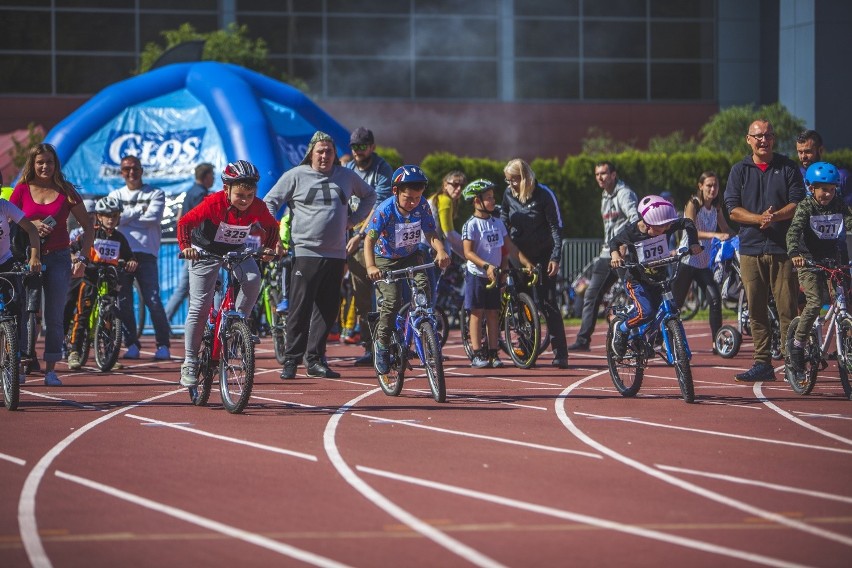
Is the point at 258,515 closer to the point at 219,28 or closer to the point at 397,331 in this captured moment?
the point at 397,331

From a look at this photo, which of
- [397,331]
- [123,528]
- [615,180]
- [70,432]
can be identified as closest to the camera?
[123,528]

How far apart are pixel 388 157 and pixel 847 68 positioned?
66.1ft

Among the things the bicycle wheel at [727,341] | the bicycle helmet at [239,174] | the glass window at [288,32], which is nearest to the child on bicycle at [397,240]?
the bicycle helmet at [239,174]

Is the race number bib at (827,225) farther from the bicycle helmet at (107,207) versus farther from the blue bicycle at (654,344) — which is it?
the bicycle helmet at (107,207)

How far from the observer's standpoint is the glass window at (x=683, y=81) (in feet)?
173

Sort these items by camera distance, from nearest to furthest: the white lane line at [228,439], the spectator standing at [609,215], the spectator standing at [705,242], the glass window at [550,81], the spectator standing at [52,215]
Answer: the white lane line at [228,439], the spectator standing at [52,215], the spectator standing at [705,242], the spectator standing at [609,215], the glass window at [550,81]

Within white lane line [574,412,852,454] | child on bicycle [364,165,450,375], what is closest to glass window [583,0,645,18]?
child on bicycle [364,165,450,375]

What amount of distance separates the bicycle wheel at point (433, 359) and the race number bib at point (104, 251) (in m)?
4.36

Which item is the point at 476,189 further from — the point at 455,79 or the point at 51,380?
the point at 455,79

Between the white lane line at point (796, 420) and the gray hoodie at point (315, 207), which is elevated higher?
the gray hoodie at point (315, 207)

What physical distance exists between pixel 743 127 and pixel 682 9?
6575 millimetres

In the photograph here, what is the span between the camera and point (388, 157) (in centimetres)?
Answer: 3306

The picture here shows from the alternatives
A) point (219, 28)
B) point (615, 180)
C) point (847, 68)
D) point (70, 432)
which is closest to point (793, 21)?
point (847, 68)

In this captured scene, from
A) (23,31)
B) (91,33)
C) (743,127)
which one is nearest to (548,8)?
(743,127)
